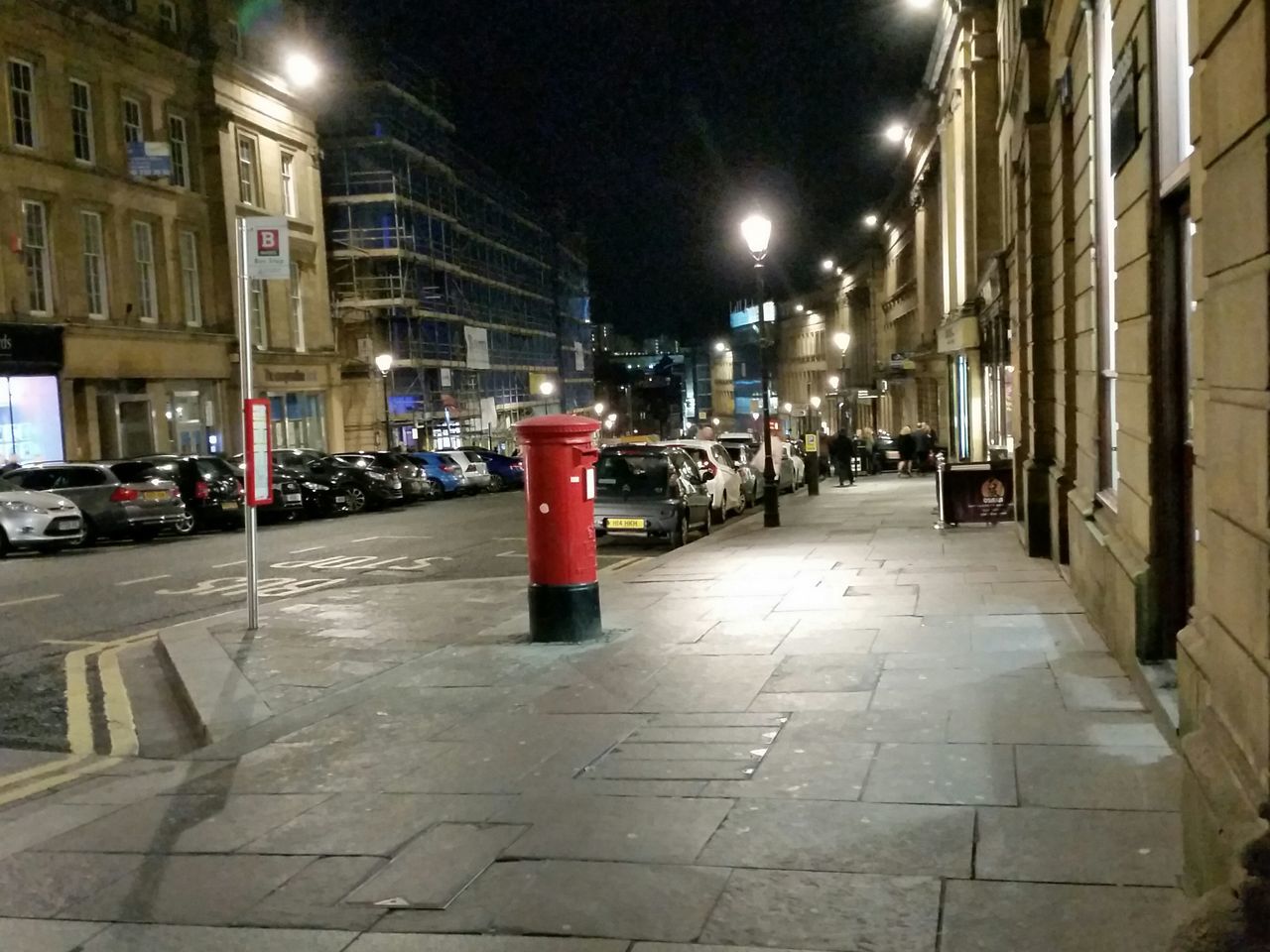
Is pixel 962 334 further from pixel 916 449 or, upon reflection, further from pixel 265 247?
pixel 265 247

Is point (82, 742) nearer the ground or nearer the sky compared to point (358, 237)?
nearer the ground

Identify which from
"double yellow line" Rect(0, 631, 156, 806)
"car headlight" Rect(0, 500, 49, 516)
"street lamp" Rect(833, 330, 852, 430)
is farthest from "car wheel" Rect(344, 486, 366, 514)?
"double yellow line" Rect(0, 631, 156, 806)

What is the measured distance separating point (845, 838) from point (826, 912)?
69 cm

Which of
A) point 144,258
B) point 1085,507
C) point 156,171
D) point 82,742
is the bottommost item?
point 82,742

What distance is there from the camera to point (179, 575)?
16.4 meters

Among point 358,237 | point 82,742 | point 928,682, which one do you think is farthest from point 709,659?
point 358,237

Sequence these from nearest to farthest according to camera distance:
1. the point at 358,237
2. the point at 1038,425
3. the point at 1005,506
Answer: the point at 1038,425
the point at 1005,506
the point at 358,237

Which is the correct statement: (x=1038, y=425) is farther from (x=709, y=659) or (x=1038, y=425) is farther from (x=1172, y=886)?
(x=1172, y=886)

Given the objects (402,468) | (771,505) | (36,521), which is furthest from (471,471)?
(771,505)

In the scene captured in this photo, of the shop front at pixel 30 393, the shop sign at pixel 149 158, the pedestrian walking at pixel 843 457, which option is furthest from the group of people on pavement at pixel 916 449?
the shop front at pixel 30 393

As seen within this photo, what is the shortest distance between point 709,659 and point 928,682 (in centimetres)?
179

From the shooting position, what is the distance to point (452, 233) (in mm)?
63750

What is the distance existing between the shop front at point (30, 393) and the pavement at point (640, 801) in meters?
24.0

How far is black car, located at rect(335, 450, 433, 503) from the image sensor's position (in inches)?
1265
